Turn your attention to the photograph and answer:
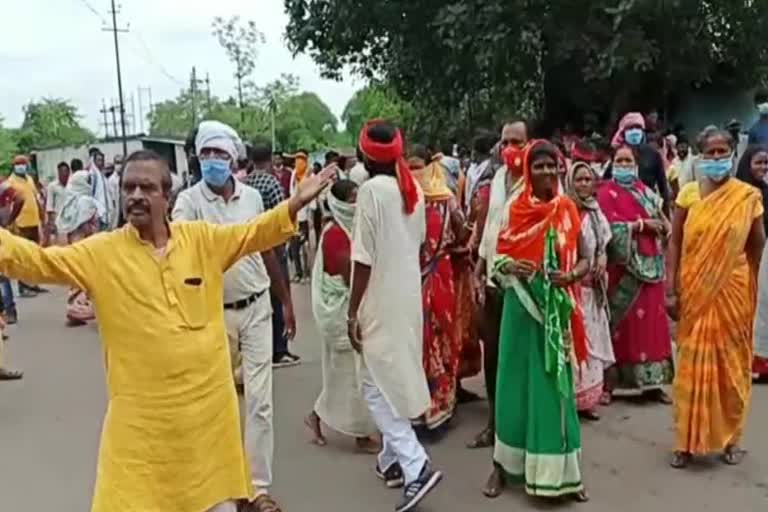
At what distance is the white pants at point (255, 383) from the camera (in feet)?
14.8

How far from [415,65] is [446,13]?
2103mm

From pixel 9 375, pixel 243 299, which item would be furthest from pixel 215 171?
pixel 9 375

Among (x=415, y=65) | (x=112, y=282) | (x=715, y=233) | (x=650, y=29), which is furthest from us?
(x=415, y=65)

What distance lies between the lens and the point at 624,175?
245 inches

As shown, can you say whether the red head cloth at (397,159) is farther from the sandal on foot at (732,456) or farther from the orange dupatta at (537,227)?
the sandal on foot at (732,456)

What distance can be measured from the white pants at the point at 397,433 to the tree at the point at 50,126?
5156 cm

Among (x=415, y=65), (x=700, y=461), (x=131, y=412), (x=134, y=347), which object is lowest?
(x=700, y=461)

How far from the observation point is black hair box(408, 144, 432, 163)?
19.3 feet

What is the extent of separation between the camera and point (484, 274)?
17.6ft

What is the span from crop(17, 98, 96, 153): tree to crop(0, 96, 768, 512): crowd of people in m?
50.6

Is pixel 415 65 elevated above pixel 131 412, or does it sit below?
above

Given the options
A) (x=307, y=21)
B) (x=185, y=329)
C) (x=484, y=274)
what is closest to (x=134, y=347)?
(x=185, y=329)

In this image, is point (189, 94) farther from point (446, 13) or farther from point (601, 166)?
point (601, 166)

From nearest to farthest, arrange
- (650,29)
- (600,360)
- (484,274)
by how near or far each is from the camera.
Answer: (484,274), (600,360), (650,29)
